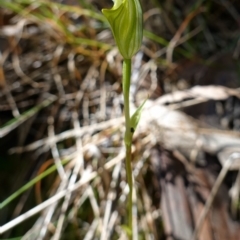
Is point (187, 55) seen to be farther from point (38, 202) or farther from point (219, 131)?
point (38, 202)

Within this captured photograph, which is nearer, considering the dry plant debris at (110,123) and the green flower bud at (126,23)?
the green flower bud at (126,23)

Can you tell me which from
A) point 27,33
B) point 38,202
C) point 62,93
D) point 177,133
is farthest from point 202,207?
point 27,33

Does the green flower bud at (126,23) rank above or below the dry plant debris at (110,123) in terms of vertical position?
above

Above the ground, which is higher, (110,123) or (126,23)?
(126,23)

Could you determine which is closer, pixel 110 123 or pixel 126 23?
pixel 126 23
